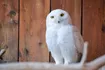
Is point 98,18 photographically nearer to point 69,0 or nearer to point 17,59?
point 69,0

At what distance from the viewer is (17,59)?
134 centimetres

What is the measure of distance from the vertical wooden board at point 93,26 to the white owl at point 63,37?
340mm

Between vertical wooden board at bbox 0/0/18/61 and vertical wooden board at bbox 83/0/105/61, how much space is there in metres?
0.38

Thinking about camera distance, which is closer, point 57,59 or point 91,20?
point 57,59

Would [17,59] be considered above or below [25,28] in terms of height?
below

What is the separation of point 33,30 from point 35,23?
0.04 metres

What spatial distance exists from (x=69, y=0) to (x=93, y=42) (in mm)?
260

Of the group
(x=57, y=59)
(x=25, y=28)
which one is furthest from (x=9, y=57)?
(x=57, y=59)

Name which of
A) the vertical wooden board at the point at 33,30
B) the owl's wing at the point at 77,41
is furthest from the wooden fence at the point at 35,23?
the owl's wing at the point at 77,41

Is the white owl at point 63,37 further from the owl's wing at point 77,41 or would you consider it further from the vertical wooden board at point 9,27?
the vertical wooden board at point 9,27

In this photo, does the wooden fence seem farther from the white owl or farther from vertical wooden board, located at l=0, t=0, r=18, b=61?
the white owl

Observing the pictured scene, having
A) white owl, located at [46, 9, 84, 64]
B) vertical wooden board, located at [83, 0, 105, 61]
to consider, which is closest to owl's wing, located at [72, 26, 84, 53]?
white owl, located at [46, 9, 84, 64]

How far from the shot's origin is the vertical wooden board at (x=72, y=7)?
1.32 meters

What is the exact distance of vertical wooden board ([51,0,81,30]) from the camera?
4.32 feet
